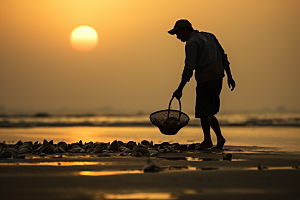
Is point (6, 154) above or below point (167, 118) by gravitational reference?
below

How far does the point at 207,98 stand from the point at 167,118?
91 cm

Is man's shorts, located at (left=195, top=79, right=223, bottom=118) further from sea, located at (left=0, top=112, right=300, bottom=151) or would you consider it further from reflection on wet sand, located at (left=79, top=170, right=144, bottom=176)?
reflection on wet sand, located at (left=79, top=170, right=144, bottom=176)

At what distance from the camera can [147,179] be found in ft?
11.8

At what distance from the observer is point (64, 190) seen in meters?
3.12

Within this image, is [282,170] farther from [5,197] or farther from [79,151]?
[79,151]

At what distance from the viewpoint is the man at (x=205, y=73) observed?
682cm

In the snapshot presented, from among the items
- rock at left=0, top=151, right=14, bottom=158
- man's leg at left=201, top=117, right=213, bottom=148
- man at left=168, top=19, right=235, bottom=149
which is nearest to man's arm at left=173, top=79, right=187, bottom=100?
man at left=168, top=19, right=235, bottom=149

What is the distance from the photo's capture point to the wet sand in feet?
9.80

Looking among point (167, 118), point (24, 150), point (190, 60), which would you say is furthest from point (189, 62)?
point (24, 150)

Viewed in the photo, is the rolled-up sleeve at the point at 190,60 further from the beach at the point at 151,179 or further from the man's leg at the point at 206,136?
the beach at the point at 151,179

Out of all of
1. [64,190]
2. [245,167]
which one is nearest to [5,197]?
[64,190]

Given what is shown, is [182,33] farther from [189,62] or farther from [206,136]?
[206,136]

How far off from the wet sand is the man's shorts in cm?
196

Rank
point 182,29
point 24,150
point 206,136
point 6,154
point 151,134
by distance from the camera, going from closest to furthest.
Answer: point 6,154
point 24,150
point 206,136
point 182,29
point 151,134
